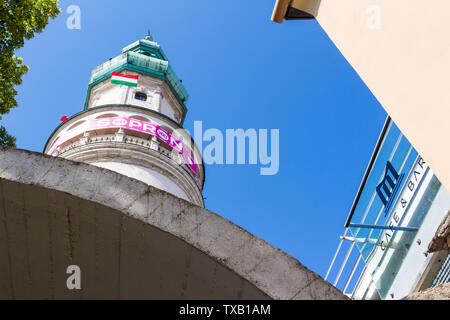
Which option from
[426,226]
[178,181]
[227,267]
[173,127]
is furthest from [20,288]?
[173,127]

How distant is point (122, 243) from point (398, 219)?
862 centimetres

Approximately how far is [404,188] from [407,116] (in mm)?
6759

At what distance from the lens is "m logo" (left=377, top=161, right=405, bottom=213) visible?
1109cm

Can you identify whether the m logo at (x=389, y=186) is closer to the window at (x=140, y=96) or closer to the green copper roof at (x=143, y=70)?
the window at (x=140, y=96)

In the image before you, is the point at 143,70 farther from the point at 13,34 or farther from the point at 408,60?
the point at 408,60

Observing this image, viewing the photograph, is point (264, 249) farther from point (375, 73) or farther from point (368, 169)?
point (368, 169)

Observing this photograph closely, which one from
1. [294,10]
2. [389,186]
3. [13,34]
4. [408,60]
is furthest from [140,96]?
[408,60]

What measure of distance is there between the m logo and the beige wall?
5795mm

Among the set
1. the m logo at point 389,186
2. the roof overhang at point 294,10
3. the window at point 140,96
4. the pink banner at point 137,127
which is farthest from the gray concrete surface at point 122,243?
the window at point 140,96

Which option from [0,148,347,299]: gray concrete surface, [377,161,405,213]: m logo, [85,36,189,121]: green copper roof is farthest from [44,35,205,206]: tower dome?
[0,148,347,299]: gray concrete surface

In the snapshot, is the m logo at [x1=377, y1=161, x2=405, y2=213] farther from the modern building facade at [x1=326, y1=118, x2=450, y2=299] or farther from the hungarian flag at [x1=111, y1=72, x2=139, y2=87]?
the hungarian flag at [x1=111, y1=72, x2=139, y2=87]

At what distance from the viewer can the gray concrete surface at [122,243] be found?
4039 millimetres

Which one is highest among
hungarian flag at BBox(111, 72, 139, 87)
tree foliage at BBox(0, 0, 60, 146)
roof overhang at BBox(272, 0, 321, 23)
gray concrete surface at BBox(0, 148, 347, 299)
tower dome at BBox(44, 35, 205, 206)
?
hungarian flag at BBox(111, 72, 139, 87)

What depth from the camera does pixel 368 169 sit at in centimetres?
1156
